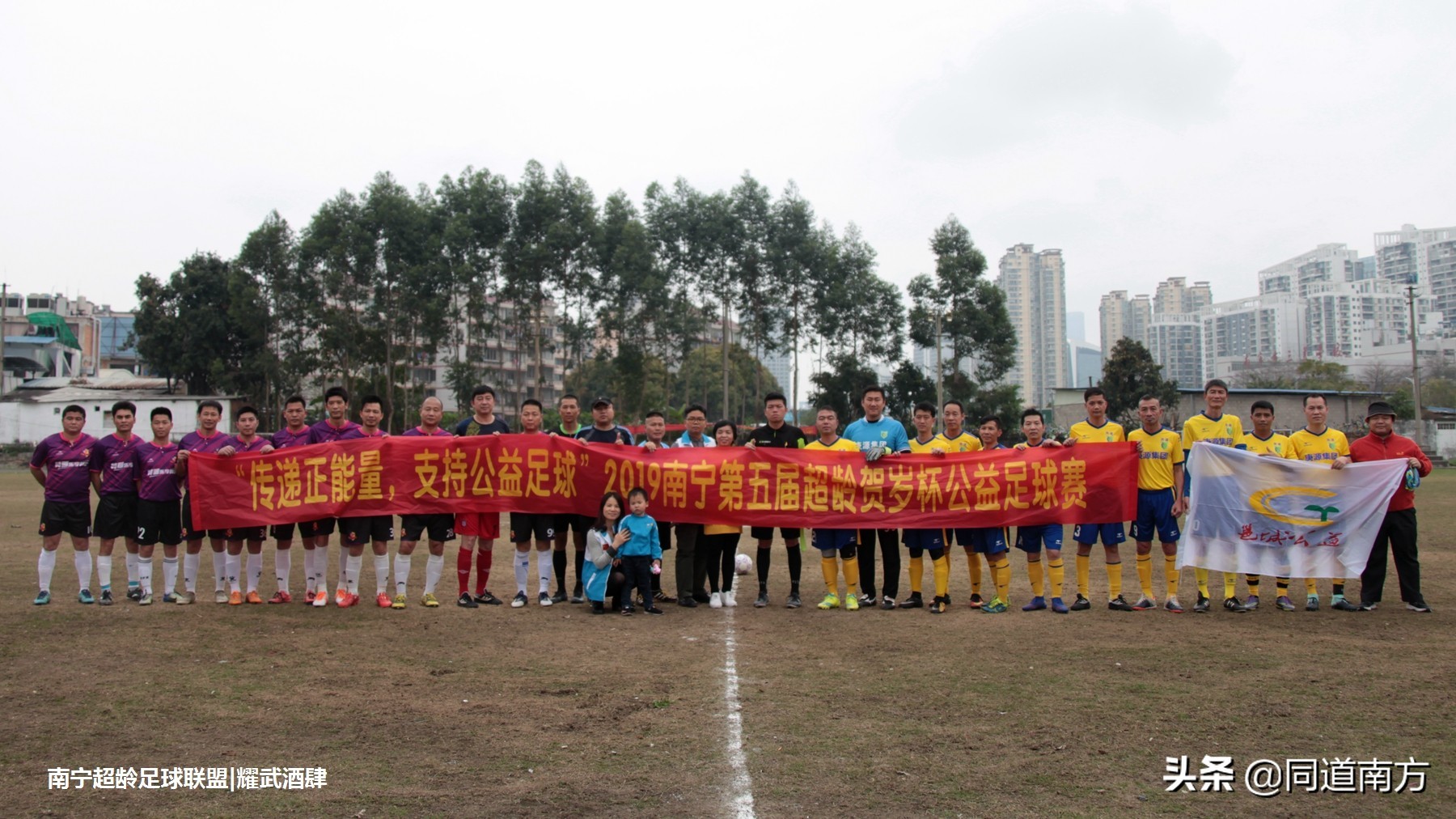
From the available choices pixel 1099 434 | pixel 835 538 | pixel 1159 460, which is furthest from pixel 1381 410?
pixel 835 538

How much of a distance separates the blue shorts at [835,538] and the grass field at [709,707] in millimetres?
842

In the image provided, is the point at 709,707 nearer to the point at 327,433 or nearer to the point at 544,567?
the point at 544,567

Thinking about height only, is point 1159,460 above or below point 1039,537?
above

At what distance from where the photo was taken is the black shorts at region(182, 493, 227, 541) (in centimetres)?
882

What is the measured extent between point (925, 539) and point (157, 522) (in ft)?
23.7

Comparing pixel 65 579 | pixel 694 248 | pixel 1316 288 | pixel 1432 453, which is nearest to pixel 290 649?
pixel 65 579

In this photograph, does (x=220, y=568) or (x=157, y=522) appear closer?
(x=157, y=522)

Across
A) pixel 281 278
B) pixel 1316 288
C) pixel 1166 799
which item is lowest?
pixel 1166 799

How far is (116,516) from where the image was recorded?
8.66 meters

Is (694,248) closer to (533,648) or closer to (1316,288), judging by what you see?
(533,648)

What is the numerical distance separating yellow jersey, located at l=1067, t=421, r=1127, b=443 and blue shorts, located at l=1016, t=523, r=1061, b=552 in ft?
3.11

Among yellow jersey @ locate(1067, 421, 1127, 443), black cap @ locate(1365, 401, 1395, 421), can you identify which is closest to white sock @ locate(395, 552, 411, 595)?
yellow jersey @ locate(1067, 421, 1127, 443)

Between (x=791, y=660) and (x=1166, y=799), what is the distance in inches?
116

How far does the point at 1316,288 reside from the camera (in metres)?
129
